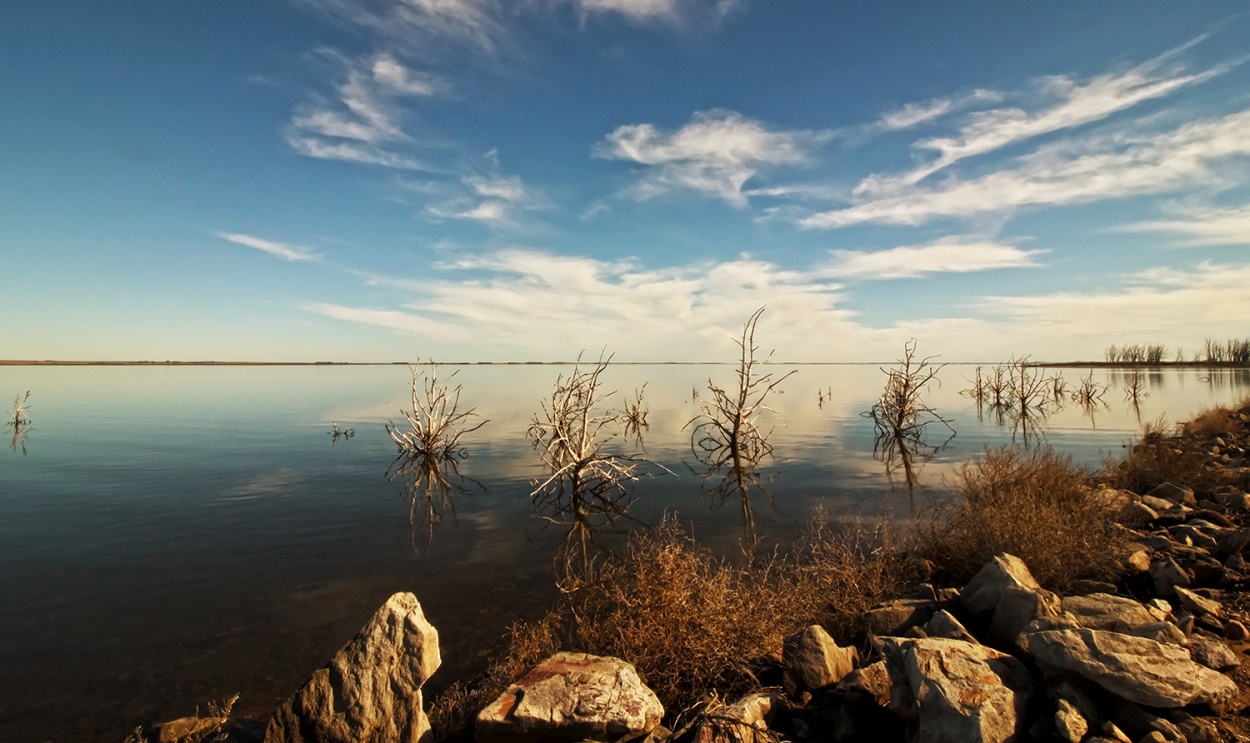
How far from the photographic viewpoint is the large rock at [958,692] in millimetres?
4121

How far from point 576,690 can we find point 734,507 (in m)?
12.1

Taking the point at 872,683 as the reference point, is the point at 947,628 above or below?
above

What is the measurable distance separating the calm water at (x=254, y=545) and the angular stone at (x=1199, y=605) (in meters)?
7.55

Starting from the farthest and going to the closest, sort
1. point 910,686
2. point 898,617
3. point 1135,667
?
point 898,617 < point 910,686 < point 1135,667

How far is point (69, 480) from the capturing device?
18.1 meters

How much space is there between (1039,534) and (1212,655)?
363cm

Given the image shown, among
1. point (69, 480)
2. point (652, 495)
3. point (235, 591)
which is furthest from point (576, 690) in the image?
point (69, 480)

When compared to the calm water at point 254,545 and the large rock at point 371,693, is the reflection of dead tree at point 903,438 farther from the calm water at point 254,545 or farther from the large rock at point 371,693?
the large rock at point 371,693

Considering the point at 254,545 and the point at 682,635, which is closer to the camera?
the point at 682,635

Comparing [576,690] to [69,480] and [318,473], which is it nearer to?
[318,473]

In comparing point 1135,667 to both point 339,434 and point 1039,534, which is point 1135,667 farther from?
point 339,434

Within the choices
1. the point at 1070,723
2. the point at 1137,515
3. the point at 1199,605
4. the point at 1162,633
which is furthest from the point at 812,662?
the point at 1137,515

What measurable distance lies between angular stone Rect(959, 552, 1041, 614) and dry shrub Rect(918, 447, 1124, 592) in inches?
54.4

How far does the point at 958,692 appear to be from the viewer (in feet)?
14.0
